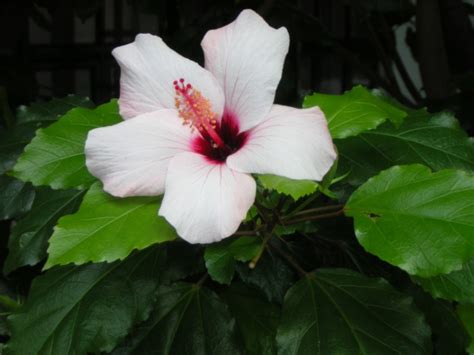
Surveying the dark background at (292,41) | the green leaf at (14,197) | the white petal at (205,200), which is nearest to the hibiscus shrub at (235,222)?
the white petal at (205,200)

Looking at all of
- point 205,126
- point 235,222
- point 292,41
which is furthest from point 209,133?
point 292,41

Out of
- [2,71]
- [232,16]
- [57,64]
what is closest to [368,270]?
[232,16]

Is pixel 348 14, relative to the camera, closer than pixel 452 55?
No

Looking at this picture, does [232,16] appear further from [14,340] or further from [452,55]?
[14,340]

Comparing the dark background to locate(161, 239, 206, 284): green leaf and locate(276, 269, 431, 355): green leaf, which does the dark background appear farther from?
locate(276, 269, 431, 355): green leaf

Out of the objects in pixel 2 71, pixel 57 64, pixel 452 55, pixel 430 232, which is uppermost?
pixel 430 232

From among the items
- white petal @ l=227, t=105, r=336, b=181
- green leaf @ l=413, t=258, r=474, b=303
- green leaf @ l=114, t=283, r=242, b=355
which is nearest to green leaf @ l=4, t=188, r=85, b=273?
green leaf @ l=114, t=283, r=242, b=355
